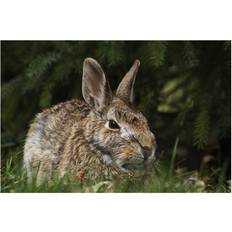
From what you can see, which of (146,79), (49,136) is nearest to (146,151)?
(49,136)

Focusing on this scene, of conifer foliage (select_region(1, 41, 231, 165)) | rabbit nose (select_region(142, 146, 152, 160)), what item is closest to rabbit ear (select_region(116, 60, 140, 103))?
rabbit nose (select_region(142, 146, 152, 160))

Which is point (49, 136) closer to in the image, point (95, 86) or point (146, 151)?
point (95, 86)

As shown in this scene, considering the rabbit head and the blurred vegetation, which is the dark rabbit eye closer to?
the rabbit head

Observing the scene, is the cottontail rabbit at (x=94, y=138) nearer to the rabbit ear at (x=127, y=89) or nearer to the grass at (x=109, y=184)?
the rabbit ear at (x=127, y=89)

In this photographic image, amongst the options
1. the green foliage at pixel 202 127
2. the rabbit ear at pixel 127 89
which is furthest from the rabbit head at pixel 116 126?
the green foliage at pixel 202 127

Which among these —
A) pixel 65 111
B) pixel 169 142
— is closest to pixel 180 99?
pixel 169 142

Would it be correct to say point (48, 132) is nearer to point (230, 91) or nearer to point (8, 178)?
point (8, 178)

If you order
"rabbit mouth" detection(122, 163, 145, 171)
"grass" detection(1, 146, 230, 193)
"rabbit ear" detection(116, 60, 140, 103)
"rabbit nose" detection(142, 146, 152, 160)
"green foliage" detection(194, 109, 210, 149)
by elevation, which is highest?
"rabbit ear" detection(116, 60, 140, 103)
